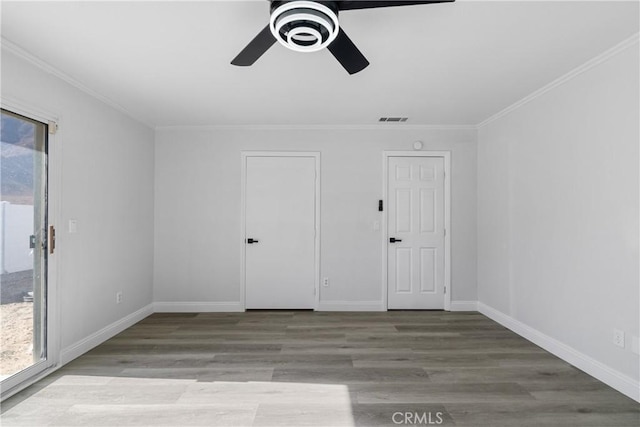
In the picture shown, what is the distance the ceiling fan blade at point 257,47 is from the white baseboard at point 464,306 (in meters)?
3.81

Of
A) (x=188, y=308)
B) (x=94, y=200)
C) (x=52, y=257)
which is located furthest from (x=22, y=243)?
(x=188, y=308)

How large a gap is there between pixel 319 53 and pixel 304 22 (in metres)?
0.84

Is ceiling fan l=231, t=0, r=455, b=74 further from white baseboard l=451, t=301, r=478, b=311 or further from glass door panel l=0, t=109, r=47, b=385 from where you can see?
white baseboard l=451, t=301, r=478, b=311

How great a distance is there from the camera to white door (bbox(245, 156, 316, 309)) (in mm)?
4516

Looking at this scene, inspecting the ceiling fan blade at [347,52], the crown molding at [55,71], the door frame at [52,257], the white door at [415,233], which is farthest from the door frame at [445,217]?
the door frame at [52,257]

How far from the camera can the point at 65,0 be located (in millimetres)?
1938

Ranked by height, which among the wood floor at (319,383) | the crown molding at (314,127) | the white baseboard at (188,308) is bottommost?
the wood floor at (319,383)

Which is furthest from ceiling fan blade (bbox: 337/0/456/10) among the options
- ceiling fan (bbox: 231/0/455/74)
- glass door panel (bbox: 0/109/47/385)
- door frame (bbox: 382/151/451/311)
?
door frame (bbox: 382/151/451/311)

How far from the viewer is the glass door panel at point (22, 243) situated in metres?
2.43

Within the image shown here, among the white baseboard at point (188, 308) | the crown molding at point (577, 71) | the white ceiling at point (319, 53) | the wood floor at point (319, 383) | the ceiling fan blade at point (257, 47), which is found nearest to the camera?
the ceiling fan blade at point (257, 47)

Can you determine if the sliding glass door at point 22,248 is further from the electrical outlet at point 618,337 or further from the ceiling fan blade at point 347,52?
the electrical outlet at point 618,337

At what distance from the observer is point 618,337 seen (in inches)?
96.6

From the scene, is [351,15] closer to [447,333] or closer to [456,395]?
[456,395]

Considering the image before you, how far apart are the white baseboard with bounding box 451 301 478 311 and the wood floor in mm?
668
